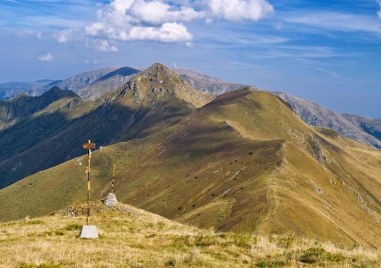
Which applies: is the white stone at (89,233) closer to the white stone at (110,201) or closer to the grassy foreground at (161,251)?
the grassy foreground at (161,251)

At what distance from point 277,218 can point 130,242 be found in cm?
6630

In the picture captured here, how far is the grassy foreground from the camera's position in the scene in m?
24.7

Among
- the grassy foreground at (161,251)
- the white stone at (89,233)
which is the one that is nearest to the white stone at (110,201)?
the grassy foreground at (161,251)

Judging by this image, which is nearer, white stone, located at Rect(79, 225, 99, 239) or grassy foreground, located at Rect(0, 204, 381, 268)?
grassy foreground, located at Rect(0, 204, 381, 268)

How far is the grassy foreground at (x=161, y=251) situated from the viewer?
24719 mm

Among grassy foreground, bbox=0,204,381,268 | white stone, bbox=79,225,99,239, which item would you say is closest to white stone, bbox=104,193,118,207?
grassy foreground, bbox=0,204,381,268

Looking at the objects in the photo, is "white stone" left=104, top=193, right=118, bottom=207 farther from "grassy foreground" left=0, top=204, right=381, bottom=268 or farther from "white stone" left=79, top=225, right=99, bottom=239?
"white stone" left=79, top=225, right=99, bottom=239

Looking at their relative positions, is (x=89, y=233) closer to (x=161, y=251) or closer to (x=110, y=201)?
(x=161, y=251)

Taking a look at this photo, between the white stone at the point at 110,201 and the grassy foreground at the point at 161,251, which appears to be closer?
the grassy foreground at the point at 161,251

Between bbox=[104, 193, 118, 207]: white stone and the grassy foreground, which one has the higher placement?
the grassy foreground

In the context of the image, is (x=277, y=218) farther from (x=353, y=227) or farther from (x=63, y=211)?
(x=63, y=211)

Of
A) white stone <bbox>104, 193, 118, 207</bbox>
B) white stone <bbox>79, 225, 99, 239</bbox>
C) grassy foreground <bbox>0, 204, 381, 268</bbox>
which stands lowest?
white stone <bbox>104, 193, 118, 207</bbox>

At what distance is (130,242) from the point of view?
33156 mm

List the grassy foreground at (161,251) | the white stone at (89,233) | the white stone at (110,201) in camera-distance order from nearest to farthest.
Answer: the grassy foreground at (161,251) < the white stone at (89,233) < the white stone at (110,201)
